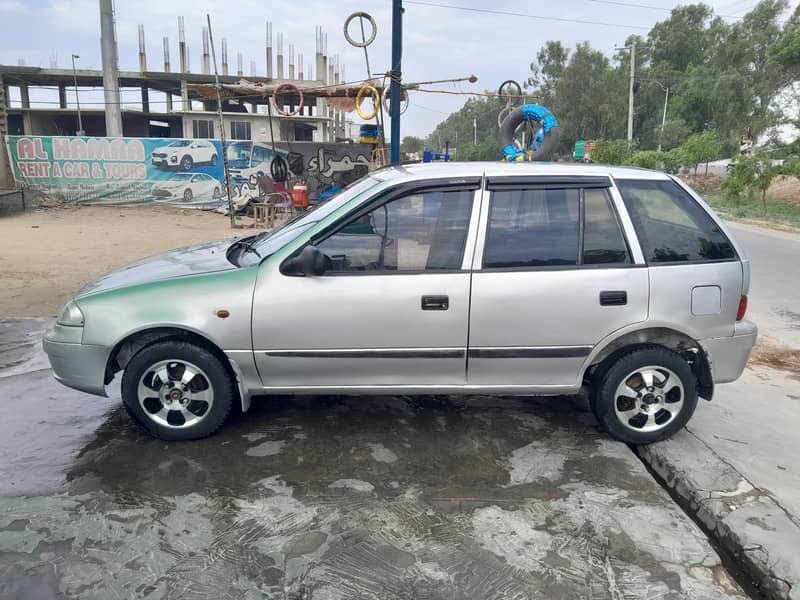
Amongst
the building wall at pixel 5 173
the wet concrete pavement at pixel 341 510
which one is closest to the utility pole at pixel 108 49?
the building wall at pixel 5 173

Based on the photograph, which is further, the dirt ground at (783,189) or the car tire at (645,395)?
the dirt ground at (783,189)

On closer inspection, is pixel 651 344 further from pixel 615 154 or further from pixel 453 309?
pixel 615 154

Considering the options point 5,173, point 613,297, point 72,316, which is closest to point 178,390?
point 72,316

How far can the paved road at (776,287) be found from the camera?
7.16 metres

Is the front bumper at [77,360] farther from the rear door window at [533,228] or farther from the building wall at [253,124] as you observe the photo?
the building wall at [253,124]

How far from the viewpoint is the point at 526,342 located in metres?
3.84

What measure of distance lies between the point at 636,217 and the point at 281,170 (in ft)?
60.0

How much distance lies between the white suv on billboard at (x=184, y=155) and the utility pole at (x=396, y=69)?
959 centimetres

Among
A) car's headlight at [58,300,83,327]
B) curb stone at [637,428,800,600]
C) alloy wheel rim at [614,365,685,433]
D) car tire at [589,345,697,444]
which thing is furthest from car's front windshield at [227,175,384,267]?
curb stone at [637,428,800,600]

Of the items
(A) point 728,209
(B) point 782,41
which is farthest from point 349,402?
(B) point 782,41

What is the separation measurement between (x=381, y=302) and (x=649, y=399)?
1.81 m

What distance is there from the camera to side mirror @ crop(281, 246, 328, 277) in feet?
12.0

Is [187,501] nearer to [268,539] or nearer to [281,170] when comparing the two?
[268,539]

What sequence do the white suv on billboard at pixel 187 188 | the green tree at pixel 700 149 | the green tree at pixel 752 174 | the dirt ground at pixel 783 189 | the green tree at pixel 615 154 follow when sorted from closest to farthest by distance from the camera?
the white suv on billboard at pixel 187 188
the green tree at pixel 752 174
the dirt ground at pixel 783 189
the green tree at pixel 700 149
the green tree at pixel 615 154
